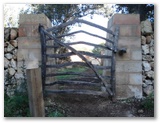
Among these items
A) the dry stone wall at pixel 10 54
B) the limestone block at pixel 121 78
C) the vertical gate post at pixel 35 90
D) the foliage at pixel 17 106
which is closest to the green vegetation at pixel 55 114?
the foliage at pixel 17 106

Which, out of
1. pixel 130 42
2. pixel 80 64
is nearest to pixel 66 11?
pixel 80 64

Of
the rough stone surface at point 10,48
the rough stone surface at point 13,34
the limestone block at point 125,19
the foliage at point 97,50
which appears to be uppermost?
the limestone block at point 125,19

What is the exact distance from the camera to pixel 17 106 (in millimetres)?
3424

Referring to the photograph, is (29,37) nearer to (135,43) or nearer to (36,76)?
(36,76)

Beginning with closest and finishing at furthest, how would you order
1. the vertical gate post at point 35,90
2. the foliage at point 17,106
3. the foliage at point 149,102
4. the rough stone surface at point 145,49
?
the vertical gate post at point 35,90
the foliage at point 17,106
the foliage at point 149,102
the rough stone surface at point 145,49

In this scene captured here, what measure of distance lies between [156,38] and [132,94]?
932 mm

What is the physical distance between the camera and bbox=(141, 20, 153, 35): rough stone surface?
394 cm

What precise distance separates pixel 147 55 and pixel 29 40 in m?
1.76

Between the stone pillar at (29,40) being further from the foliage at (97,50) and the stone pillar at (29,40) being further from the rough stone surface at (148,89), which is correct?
the rough stone surface at (148,89)

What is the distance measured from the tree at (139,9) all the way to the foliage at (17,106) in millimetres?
1815

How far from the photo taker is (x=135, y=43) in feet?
12.9

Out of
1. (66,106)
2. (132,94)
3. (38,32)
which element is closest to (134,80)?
(132,94)

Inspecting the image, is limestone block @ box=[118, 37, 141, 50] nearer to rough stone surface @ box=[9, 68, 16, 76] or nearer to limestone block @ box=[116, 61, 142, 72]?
limestone block @ box=[116, 61, 142, 72]

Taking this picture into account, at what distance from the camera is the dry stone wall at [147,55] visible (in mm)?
3910
